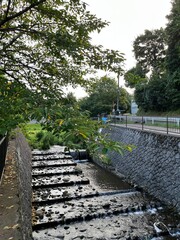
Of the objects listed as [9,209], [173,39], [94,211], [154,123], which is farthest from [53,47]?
[173,39]

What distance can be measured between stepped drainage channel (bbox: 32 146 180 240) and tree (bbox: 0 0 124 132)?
423cm

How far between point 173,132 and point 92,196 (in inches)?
180

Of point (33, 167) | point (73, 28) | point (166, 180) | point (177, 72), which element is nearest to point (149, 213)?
point (166, 180)

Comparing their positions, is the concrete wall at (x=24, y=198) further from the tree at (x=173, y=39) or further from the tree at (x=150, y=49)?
the tree at (x=150, y=49)

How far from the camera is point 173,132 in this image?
9.47 meters

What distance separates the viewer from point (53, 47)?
3.60m

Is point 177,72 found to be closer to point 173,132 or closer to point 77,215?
point 173,132

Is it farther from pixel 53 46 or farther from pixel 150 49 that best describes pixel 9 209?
pixel 150 49

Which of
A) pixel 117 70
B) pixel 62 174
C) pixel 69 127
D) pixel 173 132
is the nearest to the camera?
pixel 69 127

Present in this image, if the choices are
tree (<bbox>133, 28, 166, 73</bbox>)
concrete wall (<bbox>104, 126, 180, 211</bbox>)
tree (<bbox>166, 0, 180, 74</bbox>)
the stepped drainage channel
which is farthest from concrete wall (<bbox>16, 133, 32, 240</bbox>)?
tree (<bbox>133, 28, 166, 73</bbox>)

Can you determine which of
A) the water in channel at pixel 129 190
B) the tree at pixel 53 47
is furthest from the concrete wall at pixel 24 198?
the water in channel at pixel 129 190

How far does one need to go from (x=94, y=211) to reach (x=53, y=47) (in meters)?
5.57

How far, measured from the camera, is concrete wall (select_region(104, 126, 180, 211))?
300 inches

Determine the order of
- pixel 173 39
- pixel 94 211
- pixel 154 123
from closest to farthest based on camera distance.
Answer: pixel 94 211 < pixel 154 123 < pixel 173 39
